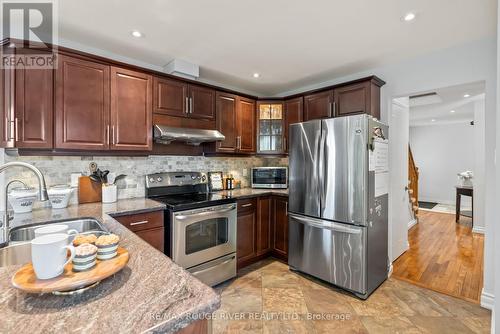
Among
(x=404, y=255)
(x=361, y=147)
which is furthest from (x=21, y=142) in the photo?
(x=404, y=255)

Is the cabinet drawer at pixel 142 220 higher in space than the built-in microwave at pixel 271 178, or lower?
lower

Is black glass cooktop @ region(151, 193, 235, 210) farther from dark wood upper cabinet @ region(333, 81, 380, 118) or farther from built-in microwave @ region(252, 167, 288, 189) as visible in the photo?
dark wood upper cabinet @ region(333, 81, 380, 118)

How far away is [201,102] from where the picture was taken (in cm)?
292

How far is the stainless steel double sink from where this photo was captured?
1.26 metres

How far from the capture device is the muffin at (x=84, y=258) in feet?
2.73

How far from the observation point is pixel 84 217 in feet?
5.92

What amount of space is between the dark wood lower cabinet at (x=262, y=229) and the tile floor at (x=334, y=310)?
0.44m

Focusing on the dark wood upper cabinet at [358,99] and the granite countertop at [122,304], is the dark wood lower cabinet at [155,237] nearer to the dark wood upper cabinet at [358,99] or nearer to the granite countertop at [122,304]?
the granite countertop at [122,304]

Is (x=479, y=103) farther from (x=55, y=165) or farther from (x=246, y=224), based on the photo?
(x=55, y=165)

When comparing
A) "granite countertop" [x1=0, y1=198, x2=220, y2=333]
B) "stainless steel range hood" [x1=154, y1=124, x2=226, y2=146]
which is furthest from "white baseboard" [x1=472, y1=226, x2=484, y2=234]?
"granite countertop" [x1=0, y1=198, x2=220, y2=333]

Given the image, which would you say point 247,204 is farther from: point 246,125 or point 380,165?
point 380,165

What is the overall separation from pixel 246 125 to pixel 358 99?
1472 mm

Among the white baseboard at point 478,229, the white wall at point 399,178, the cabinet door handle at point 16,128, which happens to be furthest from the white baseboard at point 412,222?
the cabinet door handle at point 16,128

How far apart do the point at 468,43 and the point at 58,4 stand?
357 centimetres
